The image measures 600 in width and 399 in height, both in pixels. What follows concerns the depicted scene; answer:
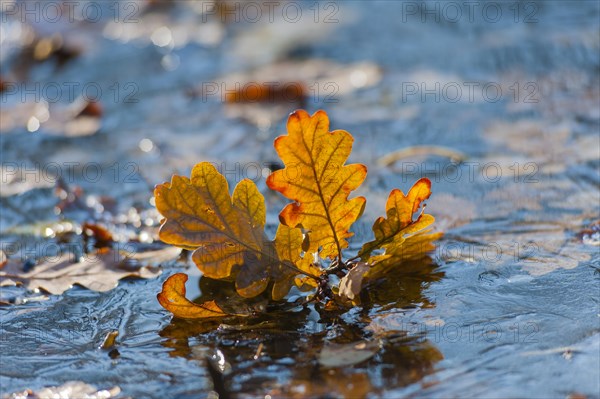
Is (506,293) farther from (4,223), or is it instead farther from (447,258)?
(4,223)

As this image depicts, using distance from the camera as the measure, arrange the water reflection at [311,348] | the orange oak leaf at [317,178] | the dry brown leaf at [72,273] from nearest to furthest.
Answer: the water reflection at [311,348] → the orange oak leaf at [317,178] → the dry brown leaf at [72,273]

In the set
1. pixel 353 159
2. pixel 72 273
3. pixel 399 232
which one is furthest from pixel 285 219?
pixel 353 159

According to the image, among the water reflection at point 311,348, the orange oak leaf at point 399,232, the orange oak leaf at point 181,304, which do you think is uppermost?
the orange oak leaf at point 399,232

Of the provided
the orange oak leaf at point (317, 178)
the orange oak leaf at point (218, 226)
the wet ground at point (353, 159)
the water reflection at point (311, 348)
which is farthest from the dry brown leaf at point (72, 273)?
the orange oak leaf at point (317, 178)

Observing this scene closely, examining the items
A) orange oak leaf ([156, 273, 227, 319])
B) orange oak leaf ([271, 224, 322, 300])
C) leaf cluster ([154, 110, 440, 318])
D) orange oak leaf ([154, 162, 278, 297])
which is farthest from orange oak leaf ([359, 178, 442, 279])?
orange oak leaf ([156, 273, 227, 319])

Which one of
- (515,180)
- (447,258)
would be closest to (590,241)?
(447,258)

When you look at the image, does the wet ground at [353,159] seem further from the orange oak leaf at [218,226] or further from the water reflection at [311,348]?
the orange oak leaf at [218,226]

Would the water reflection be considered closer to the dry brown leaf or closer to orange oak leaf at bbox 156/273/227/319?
orange oak leaf at bbox 156/273/227/319

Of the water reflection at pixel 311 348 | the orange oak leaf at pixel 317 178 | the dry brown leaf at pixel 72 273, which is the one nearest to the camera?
the water reflection at pixel 311 348
